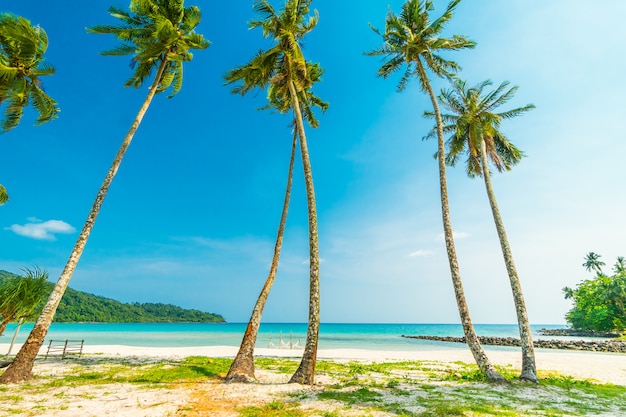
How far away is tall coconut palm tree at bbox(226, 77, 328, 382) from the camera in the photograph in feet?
36.7

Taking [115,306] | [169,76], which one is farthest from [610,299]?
[115,306]

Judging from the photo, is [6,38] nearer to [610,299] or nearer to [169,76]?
[169,76]

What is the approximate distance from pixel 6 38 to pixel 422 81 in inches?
646

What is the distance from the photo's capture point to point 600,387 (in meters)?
11.0

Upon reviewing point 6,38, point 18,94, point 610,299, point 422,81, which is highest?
point 422,81

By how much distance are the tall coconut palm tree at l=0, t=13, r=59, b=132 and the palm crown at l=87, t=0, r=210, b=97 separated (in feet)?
9.01

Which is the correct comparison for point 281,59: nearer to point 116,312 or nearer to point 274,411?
point 274,411

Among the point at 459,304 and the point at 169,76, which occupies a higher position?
the point at 169,76

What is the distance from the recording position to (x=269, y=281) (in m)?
13.3

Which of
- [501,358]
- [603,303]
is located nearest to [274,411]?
[501,358]

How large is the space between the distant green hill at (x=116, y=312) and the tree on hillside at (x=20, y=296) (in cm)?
11683

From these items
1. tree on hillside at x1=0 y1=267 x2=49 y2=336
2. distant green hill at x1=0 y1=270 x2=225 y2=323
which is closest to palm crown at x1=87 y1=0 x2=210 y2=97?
tree on hillside at x1=0 y1=267 x2=49 y2=336

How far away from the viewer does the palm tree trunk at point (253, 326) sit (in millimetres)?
11078

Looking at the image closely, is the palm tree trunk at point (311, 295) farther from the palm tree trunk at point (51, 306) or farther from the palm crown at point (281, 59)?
the palm tree trunk at point (51, 306)
